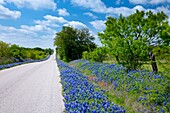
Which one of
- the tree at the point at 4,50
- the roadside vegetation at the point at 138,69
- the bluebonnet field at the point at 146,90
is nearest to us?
the bluebonnet field at the point at 146,90

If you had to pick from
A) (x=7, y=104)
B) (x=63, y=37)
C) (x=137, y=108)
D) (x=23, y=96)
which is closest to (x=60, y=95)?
(x=23, y=96)

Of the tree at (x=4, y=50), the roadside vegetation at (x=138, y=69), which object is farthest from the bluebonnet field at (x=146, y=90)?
the tree at (x=4, y=50)

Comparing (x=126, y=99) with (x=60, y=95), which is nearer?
(x=126, y=99)

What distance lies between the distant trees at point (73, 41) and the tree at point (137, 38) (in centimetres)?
3280

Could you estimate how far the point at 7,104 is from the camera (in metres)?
7.22

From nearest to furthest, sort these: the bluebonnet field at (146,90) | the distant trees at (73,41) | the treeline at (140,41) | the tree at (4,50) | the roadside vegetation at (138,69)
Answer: the bluebonnet field at (146,90) → the roadside vegetation at (138,69) → the treeline at (140,41) → the tree at (4,50) → the distant trees at (73,41)

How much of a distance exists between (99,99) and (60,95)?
2459mm

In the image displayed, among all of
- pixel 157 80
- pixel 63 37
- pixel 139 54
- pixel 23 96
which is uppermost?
pixel 63 37

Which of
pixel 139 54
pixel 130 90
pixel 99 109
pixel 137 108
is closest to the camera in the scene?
pixel 99 109

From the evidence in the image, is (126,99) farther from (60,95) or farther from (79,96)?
(60,95)

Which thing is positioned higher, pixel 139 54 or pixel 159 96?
pixel 139 54

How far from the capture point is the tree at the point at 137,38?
12883 millimetres

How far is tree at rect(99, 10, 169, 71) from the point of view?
12.9 meters

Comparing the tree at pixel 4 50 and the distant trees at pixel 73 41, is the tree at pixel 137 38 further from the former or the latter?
the distant trees at pixel 73 41
